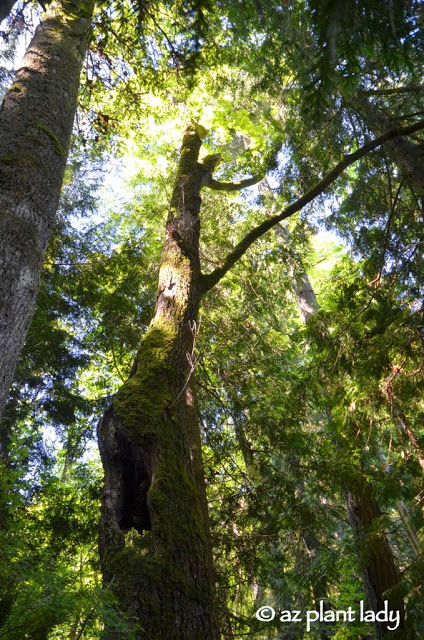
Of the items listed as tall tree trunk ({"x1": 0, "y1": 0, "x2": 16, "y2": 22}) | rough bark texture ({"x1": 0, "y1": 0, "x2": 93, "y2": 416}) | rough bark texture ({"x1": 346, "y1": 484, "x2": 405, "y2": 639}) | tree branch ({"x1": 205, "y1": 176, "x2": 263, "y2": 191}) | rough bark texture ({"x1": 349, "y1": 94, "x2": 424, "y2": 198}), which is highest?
tree branch ({"x1": 205, "y1": 176, "x2": 263, "y2": 191})

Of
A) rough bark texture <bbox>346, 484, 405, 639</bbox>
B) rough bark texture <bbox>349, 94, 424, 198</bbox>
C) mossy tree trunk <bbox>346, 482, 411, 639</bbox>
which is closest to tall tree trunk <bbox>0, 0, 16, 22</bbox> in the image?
rough bark texture <bbox>349, 94, 424, 198</bbox>

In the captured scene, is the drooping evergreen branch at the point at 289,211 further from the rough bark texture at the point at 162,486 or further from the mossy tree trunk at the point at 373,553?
the mossy tree trunk at the point at 373,553

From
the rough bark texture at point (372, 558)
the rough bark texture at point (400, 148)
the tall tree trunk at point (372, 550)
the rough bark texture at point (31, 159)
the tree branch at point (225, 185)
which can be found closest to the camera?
the rough bark texture at point (31, 159)

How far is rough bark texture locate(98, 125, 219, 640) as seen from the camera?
281 centimetres

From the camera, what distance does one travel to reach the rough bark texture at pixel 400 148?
17.6 feet

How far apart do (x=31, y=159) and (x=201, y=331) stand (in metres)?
4.35

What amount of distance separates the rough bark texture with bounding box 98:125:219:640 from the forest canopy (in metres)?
0.02

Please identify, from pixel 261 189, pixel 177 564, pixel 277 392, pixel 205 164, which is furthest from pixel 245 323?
pixel 261 189

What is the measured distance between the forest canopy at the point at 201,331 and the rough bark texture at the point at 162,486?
2 centimetres

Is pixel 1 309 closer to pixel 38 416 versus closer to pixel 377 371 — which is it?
pixel 377 371

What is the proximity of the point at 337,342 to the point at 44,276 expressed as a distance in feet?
17.2

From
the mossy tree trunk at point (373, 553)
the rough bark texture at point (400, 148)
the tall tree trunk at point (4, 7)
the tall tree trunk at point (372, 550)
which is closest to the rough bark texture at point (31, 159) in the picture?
the tall tree trunk at point (4, 7)

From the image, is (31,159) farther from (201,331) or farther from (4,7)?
(201,331)

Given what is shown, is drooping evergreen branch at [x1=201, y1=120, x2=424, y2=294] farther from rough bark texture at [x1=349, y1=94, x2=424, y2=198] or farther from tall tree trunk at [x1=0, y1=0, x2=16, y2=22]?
tall tree trunk at [x1=0, y1=0, x2=16, y2=22]
